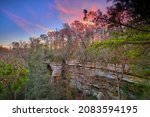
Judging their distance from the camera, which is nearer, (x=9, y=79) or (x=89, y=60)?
(x=9, y=79)

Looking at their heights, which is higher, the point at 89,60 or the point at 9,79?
the point at 89,60

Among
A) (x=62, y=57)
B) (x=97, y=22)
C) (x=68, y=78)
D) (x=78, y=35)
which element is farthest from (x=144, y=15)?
(x=62, y=57)

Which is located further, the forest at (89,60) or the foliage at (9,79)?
the foliage at (9,79)

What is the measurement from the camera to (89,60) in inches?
687

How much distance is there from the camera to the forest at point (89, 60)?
15.4 ft

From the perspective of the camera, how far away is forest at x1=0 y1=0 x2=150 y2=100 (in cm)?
468

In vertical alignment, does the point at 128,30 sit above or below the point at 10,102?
above

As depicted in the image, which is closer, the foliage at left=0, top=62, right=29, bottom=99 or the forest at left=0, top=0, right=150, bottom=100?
the forest at left=0, top=0, right=150, bottom=100

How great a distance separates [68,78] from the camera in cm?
1858

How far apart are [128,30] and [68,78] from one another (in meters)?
14.0

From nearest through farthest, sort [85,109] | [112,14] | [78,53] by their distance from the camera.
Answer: [85,109], [112,14], [78,53]

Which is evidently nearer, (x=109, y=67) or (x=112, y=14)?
(x=112, y=14)

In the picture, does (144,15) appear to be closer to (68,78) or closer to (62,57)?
(68,78)

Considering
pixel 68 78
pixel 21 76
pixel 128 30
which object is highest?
pixel 128 30
